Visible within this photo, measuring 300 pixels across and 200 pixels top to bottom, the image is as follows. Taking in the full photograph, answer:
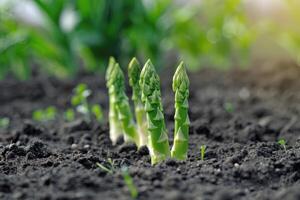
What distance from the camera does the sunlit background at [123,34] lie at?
21.6 ft

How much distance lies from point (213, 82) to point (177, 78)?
346 centimetres

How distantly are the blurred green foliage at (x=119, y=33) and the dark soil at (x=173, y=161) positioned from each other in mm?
1513

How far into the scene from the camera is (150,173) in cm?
265

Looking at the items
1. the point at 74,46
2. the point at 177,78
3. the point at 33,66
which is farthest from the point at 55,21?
the point at 177,78

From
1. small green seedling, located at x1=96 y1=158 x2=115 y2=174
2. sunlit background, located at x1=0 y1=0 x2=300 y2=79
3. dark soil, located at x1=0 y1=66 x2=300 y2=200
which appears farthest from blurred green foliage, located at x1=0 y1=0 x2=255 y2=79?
small green seedling, located at x1=96 y1=158 x2=115 y2=174

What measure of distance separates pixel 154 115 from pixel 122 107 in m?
0.54

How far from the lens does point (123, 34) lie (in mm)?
7016

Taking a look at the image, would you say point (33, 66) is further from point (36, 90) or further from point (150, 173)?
point (150, 173)

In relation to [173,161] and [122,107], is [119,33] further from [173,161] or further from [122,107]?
[173,161]

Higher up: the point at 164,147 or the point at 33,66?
the point at 33,66

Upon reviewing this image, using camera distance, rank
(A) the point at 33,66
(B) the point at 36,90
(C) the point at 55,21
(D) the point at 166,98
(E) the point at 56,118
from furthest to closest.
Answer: (A) the point at 33,66
(C) the point at 55,21
(B) the point at 36,90
(D) the point at 166,98
(E) the point at 56,118

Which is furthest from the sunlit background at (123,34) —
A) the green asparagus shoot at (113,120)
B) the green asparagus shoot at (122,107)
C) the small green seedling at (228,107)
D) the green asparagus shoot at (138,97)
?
the green asparagus shoot at (138,97)

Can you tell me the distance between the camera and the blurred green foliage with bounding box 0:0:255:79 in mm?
6652

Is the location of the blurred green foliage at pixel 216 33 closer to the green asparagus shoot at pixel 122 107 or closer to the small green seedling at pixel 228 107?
the small green seedling at pixel 228 107
